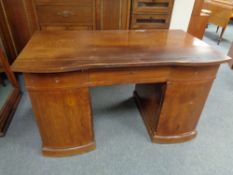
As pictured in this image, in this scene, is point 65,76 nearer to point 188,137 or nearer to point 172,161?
point 172,161

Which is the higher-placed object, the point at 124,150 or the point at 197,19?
the point at 197,19

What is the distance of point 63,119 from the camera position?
1.22 meters

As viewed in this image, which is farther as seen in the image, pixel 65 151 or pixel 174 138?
pixel 174 138

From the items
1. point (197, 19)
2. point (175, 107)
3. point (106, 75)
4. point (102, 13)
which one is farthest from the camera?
point (197, 19)

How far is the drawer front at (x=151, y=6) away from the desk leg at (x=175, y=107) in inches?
32.0

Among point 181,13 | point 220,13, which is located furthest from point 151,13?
point 220,13

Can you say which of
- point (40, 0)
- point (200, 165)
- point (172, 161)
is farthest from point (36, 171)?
point (40, 0)

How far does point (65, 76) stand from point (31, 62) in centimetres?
20

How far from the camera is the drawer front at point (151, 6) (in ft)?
5.99

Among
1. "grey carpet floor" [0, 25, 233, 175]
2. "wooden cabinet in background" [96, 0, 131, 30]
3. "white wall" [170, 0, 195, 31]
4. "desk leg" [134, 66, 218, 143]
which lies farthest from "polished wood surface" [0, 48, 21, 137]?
"white wall" [170, 0, 195, 31]

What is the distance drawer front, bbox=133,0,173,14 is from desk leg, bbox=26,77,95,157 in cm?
116

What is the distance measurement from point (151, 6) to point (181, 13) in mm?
389

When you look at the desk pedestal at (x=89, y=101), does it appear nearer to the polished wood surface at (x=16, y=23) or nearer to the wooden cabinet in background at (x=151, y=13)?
the wooden cabinet in background at (x=151, y=13)

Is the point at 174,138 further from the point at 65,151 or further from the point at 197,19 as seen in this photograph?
the point at 197,19
